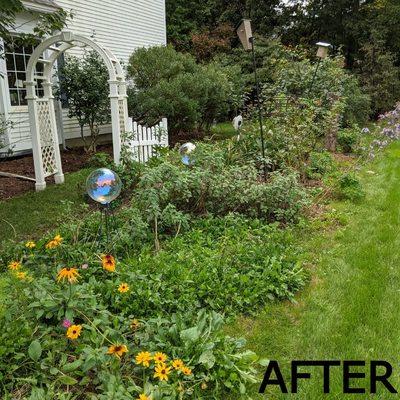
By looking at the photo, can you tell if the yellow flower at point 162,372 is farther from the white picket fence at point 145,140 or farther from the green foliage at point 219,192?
the white picket fence at point 145,140

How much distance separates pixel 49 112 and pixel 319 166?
4.31 metres

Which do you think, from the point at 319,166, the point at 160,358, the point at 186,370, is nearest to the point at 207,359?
the point at 186,370

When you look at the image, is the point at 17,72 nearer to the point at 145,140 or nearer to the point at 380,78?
the point at 145,140

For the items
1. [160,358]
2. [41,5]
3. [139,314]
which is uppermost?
[41,5]

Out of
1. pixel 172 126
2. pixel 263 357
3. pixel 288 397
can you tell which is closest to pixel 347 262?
pixel 263 357

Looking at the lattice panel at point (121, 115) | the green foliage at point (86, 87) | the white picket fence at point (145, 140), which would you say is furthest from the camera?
the green foliage at point (86, 87)

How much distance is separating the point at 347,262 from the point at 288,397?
1762 millimetres

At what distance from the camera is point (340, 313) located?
275cm

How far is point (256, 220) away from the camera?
4047 millimetres

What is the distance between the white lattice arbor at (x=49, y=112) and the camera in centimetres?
571

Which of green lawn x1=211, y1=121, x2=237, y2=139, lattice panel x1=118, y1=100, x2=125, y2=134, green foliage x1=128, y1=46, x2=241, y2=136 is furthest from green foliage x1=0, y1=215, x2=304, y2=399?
green lawn x1=211, y1=121, x2=237, y2=139

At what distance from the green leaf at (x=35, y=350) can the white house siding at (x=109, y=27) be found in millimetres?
6682

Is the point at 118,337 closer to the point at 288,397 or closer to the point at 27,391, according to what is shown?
the point at 27,391

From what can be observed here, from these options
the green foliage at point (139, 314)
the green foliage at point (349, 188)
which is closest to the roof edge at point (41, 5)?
the green foliage at point (349, 188)
